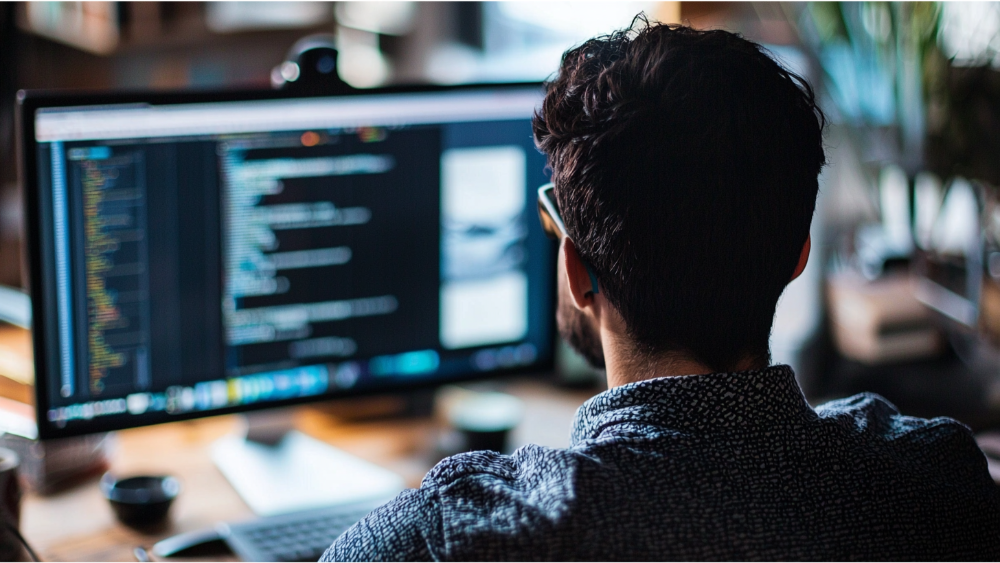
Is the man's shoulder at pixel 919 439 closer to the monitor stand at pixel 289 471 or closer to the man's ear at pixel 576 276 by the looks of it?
the man's ear at pixel 576 276

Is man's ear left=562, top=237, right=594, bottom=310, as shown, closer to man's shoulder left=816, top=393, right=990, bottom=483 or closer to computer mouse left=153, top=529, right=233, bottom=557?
man's shoulder left=816, top=393, right=990, bottom=483

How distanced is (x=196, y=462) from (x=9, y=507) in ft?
1.00

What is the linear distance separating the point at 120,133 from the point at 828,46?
3.60 ft

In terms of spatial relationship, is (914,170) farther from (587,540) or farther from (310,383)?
(587,540)

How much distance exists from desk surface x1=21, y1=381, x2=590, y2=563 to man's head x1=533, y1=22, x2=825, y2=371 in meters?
0.59

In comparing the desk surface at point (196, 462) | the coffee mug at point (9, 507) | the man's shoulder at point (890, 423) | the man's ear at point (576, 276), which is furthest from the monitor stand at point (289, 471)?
the man's shoulder at point (890, 423)

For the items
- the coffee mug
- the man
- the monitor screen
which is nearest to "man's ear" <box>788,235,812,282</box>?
the man

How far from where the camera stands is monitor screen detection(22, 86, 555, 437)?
104cm

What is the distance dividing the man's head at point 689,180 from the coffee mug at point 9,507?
0.63m

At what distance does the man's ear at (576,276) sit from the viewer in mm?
771

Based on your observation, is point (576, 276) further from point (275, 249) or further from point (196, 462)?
point (196, 462)

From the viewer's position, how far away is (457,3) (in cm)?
215

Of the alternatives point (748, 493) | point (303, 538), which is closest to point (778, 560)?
point (748, 493)

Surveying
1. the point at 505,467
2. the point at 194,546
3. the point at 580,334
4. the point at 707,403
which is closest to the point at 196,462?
the point at 194,546
